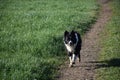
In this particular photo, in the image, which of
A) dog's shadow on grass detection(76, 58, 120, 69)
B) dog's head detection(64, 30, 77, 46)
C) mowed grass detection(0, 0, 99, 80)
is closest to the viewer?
mowed grass detection(0, 0, 99, 80)

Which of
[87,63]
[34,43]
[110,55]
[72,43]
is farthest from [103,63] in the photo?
[34,43]

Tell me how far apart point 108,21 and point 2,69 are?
12.4 meters

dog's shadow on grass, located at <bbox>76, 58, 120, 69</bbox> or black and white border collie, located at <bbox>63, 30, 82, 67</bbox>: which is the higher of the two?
black and white border collie, located at <bbox>63, 30, 82, 67</bbox>

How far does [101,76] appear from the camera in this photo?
30.7 ft

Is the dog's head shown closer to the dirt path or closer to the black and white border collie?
the black and white border collie

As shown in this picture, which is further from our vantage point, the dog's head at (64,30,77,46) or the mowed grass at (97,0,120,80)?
the dog's head at (64,30,77,46)

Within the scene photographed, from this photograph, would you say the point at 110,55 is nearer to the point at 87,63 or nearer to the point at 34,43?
the point at 87,63

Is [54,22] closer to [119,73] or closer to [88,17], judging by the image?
[88,17]

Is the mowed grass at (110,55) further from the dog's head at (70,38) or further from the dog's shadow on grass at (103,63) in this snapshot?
the dog's head at (70,38)

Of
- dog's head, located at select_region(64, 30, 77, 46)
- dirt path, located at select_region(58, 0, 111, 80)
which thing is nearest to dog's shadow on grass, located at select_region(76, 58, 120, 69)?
dirt path, located at select_region(58, 0, 111, 80)

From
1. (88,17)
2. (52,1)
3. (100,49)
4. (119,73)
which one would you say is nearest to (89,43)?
(100,49)

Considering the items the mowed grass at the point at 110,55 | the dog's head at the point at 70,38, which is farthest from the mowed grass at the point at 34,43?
the mowed grass at the point at 110,55

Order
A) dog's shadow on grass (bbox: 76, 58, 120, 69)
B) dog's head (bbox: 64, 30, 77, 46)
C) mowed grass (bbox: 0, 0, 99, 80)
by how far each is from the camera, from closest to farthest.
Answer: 1. mowed grass (bbox: 0, 0, 99, 80)
2. dog's head (bbox: 64, 30, 77, 46)
3. dog's shadow on grass (bbox: 76, 58, 120, 69)

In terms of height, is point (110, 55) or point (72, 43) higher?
point (72, 43)
